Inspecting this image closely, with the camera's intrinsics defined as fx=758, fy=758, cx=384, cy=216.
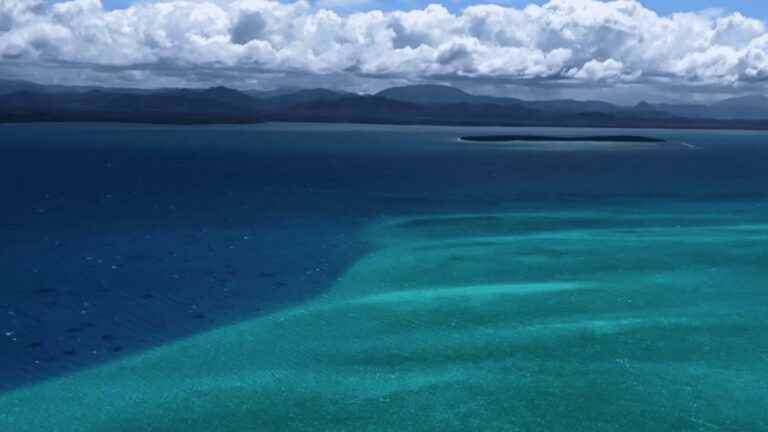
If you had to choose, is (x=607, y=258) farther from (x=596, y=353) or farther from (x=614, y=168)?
(x=614, y=168)

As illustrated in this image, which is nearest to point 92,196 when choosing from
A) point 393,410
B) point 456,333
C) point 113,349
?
point 113,349

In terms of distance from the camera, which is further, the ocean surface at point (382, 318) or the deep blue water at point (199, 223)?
the deep blue water at point (199, 223)

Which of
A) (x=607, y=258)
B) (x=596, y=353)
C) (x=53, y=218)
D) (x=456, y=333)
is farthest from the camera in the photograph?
(x=53, y=218)

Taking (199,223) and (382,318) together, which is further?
(199,223)

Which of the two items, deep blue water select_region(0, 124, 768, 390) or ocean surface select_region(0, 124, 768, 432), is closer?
ocean surface select_region(0, 124, 768, 432)
